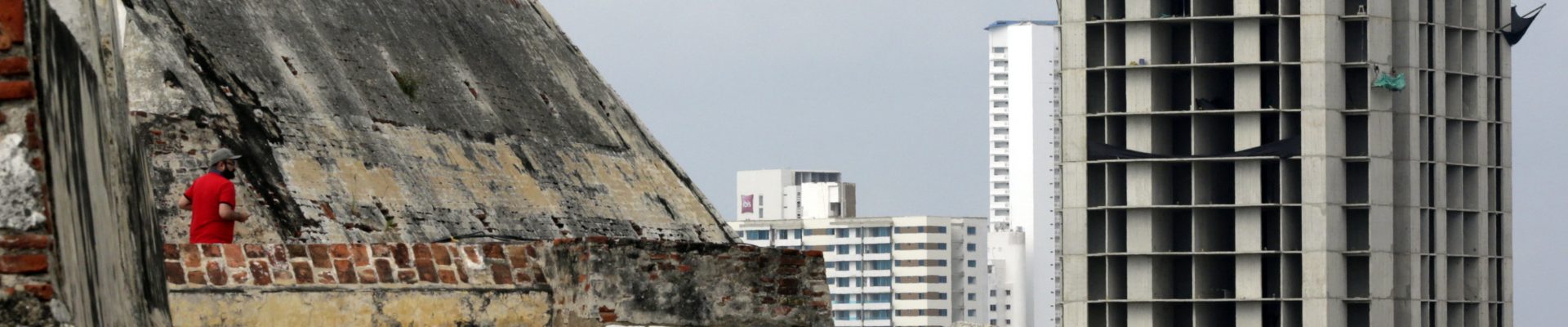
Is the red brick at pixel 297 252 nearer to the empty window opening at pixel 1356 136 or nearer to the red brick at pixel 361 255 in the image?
the red brick at pixel 361 255

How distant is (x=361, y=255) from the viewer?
47.2ft

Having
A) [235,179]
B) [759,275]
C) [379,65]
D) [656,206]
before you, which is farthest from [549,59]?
[759,275]

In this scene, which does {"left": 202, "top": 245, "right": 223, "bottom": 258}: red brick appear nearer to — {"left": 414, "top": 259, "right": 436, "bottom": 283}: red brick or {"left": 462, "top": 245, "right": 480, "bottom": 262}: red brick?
{"left": 414, "top": 259, "right": 436, "bottom": 283}: red brick

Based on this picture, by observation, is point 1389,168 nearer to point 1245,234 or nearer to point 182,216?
point 1245,234

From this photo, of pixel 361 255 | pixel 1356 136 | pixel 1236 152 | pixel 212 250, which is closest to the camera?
pixel 212 250

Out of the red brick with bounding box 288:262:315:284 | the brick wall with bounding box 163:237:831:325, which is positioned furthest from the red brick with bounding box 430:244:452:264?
the red brick with bounding box 288:262:315:284

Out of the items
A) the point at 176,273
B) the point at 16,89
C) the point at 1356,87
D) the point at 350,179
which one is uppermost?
the point at 1356,87

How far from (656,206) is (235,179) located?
424 inches

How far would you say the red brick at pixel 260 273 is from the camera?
45.6 feet

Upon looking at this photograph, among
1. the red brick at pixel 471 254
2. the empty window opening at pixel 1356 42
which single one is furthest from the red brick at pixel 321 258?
the empty window opening at pixel 1356 42

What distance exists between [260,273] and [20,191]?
717 cm

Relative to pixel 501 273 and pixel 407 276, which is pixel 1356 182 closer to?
pixel 501 273

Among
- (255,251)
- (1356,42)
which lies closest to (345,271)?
(255,251)

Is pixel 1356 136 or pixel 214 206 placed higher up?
pixel 1356 136
